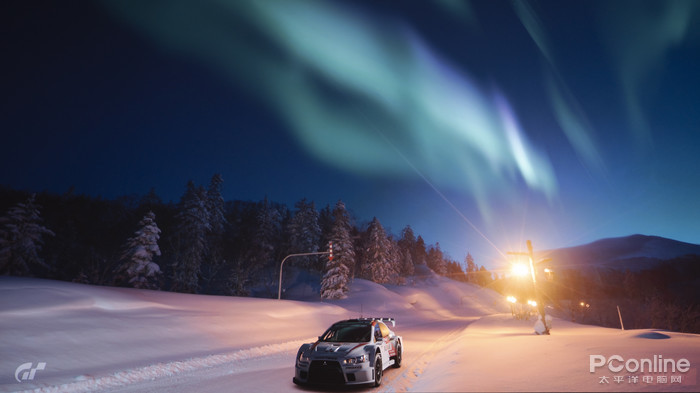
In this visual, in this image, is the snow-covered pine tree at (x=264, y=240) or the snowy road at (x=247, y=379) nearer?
the snowy road at (x=247, y=379)

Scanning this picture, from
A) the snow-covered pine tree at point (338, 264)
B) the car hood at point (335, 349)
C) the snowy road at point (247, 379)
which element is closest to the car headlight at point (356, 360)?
the car hood at point (335, 349)

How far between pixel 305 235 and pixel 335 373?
6379 centimetres

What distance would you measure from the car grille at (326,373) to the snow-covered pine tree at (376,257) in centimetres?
6471

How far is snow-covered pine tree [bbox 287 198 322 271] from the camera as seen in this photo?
234 feet

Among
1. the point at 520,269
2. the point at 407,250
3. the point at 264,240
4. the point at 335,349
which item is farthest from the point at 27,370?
the point at 407,250

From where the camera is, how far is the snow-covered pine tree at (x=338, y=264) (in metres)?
53.8

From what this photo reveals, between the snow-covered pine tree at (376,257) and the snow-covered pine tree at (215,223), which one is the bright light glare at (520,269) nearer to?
the snow-covered pine tree at (215,223)

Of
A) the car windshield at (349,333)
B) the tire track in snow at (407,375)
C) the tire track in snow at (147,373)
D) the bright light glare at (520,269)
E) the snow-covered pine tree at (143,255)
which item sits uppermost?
the snow-covered pine tree at (143,255)

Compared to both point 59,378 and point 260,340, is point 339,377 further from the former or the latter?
point 260,340

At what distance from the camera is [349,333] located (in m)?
10.7

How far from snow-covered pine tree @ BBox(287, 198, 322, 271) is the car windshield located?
199ft

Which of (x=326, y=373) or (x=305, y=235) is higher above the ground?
(x=305, y=235)

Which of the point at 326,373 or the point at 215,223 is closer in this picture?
the point at 326,373

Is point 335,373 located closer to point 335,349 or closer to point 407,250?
point 335,349
